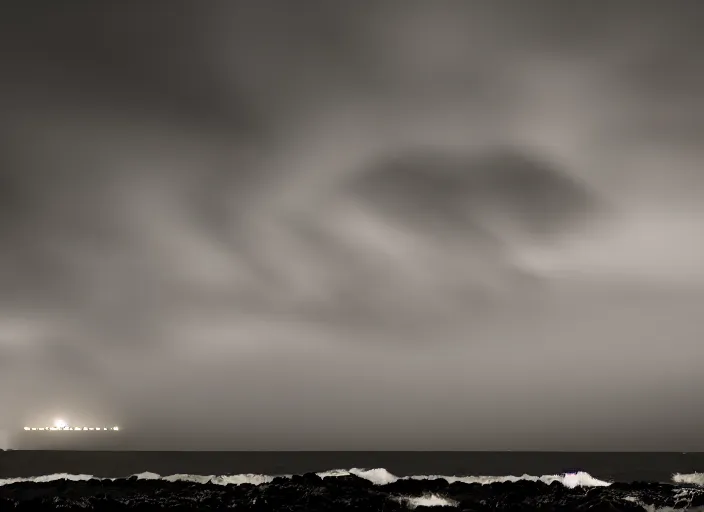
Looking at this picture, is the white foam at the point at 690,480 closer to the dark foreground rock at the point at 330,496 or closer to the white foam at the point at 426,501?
the dark foreground rock at the point at 330,496

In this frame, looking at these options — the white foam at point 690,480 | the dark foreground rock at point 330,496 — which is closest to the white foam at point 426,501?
the dark foreground rock at point 330,496

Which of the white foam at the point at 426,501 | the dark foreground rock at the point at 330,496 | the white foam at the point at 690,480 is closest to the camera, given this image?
the dark foreground rock at the point at 330,496

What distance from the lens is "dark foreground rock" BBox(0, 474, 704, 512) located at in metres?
66.2

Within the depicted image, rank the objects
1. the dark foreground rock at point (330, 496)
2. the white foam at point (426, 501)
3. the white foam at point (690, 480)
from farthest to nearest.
→ 1. the white foam at point (690, 480)
2. the white foam at point (426, 501)
3. the dark foreground rock at point (330, 496)

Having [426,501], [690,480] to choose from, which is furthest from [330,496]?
[690,480]

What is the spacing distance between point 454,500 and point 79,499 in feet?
177

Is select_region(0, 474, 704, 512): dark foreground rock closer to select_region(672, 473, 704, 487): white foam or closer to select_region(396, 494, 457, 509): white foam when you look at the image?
select_region(396, 494, 457, 509): white foam

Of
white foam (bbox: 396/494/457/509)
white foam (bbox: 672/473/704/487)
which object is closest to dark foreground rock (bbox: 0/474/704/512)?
white foam (bbox: 396/494/457/509)

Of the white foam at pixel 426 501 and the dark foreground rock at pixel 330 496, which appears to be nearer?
the dark foreground rock at pixel 330 496

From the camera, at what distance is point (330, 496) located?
73.9 metres

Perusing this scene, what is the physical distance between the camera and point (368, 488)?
8444 centimetres

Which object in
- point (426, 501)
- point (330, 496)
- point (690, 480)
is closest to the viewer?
point (426, 501)

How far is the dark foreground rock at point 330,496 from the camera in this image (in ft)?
217

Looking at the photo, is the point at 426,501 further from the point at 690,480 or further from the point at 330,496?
the point at 690,480
